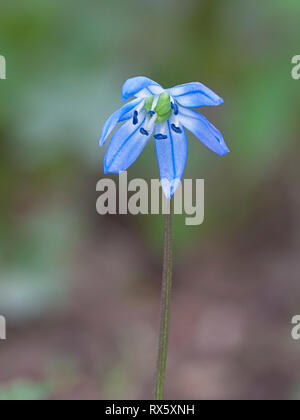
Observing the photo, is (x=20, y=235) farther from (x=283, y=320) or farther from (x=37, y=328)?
(x=283, y=320)

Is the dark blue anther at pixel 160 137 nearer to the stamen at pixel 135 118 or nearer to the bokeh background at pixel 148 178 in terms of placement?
the stamen at pixel 135 118

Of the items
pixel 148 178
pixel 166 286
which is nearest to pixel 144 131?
pixel 166 286

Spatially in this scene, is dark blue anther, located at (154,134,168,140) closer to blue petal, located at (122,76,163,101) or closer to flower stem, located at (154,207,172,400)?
blue petal, located at (122,76,163,101)

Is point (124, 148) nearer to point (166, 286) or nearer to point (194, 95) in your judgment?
point (194, 95)

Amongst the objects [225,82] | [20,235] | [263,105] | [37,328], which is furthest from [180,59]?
[37,328]

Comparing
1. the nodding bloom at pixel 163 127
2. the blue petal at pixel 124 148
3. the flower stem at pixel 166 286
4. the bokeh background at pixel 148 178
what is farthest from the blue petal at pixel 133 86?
the bokeh background at pixel 148 178
